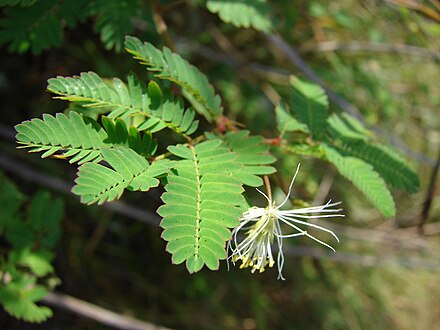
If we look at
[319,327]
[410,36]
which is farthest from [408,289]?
[410,36]

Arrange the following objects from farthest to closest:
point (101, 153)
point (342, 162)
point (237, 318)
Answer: point (237, 318), point (342, 162), point (101, 153)

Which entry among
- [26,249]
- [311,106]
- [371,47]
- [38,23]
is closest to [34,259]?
[26,249]

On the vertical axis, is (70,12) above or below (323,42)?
above

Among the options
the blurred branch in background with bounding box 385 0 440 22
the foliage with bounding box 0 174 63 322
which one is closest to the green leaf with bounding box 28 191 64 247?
the foliage with bounding box 0 174 63 322

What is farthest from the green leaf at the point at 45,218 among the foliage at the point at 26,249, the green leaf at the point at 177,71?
the green leaf at the point at 177,71

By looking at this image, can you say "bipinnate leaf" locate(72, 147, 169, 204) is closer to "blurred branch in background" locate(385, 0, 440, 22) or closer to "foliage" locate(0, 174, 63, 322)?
"foliage" locate(0, 174, 63, 322)

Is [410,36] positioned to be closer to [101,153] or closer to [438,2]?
[438,2]

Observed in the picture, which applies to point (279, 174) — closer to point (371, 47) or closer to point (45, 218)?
point (371, 47)
